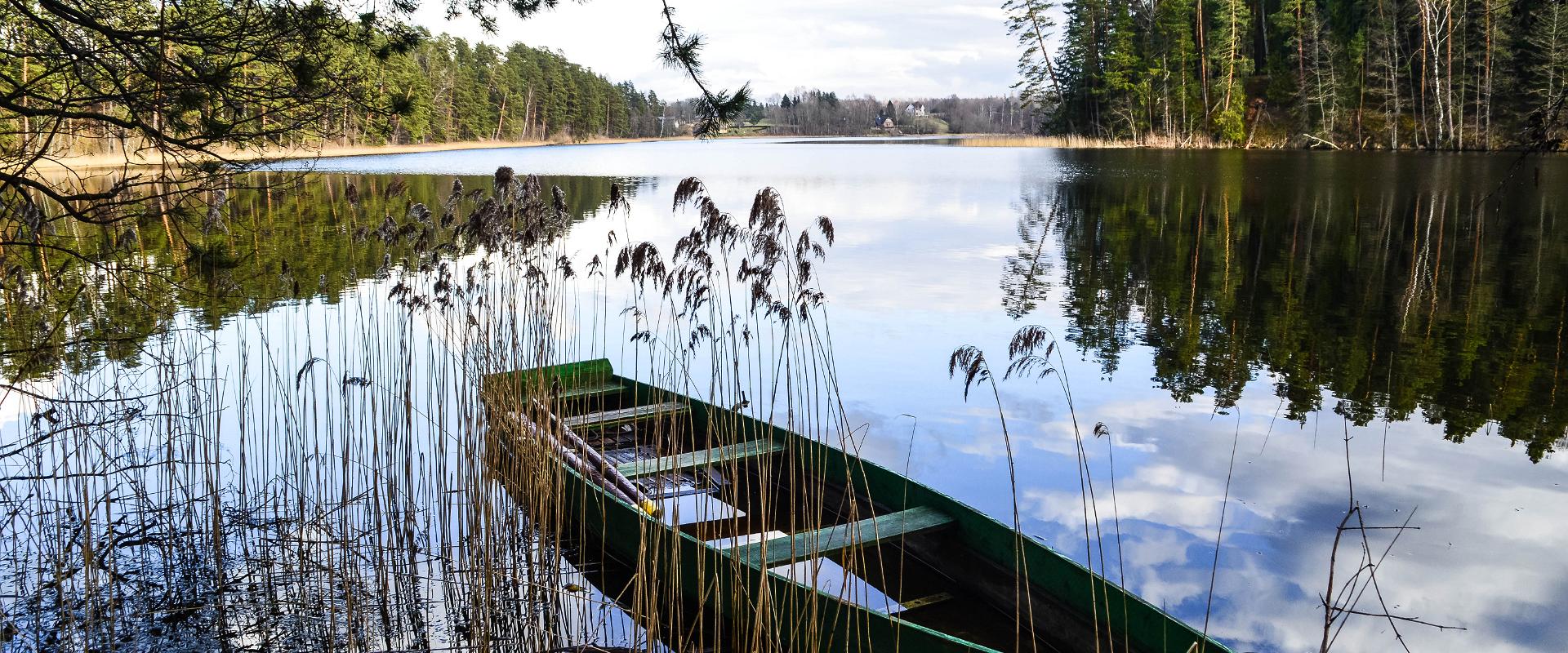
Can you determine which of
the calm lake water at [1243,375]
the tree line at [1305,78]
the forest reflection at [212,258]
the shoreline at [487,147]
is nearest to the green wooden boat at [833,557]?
the calm lake water at [1243,375]

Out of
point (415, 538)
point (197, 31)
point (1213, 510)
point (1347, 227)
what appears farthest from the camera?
point (1347, 227)

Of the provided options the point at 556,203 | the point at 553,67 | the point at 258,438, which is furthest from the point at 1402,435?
the point at 553,67

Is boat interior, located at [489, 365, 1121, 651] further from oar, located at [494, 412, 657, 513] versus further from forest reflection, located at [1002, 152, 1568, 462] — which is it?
forest reflection, located at [1002, 152, 1568, 462]

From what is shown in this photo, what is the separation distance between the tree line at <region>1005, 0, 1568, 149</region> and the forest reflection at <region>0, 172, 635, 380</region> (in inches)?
942

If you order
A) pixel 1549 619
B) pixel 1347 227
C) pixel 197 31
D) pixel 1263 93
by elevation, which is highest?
pixel 1263 93

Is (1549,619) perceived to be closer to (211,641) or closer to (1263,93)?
(211,641)

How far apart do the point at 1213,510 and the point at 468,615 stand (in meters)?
3.91

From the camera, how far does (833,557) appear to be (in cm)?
505

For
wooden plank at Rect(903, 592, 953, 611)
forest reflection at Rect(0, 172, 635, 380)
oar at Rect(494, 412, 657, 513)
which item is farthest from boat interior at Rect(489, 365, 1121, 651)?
forest reflection at Rect(0, 172, 635, 380)

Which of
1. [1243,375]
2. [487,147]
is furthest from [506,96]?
[1243,375]

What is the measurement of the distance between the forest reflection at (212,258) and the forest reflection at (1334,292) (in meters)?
4.65

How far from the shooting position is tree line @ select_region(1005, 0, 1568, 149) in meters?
36.1

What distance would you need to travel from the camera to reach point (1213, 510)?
5.82 metres

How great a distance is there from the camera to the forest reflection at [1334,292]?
26.0 feet
